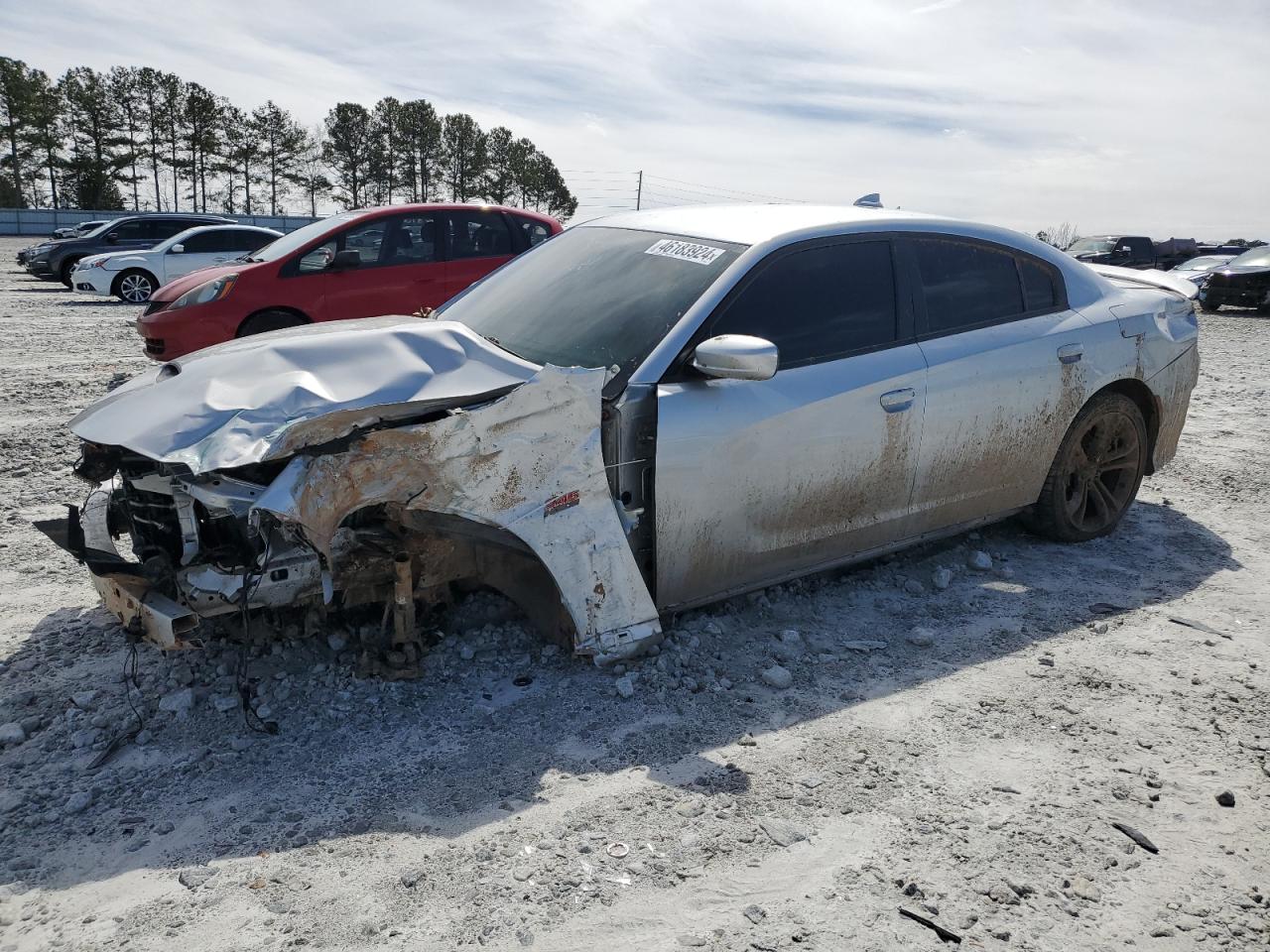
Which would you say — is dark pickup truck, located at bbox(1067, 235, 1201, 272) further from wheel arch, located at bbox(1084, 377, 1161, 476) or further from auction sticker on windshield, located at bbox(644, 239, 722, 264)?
auction sticker on windshield, located at bbox(644, 239, 722, 264)

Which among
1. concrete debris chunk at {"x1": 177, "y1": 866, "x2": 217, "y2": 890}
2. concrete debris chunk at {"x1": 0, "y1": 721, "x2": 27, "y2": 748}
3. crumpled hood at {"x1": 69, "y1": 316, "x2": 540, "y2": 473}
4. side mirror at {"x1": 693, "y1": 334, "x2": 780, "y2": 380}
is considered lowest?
concrete debris chunk at {"x1": 177, "y1": 866, "x2": 217, "y2": 890}

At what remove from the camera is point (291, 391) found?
303 centimetres

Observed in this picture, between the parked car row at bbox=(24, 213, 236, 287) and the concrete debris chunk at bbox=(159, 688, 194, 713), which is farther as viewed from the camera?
the parked car row at bbox=(24, 213, 236, 287)

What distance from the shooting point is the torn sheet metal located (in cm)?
297

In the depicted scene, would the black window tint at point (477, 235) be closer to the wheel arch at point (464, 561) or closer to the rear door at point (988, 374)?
the rear door at point (988, 374)

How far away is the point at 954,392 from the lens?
164 inches

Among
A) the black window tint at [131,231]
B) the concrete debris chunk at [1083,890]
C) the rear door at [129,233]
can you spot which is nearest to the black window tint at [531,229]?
the concrete debris chunk at [1083,890]

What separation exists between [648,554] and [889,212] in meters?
2.11

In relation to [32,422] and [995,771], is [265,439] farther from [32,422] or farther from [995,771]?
[32,422]

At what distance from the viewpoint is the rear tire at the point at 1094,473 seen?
4793mm

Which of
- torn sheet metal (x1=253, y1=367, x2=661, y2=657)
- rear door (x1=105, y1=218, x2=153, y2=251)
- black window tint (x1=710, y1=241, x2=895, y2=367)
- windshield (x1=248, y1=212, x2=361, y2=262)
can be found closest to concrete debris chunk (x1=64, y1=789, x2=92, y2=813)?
torn sheet metal (x1=253, y1=367, x2=661, y2=657)

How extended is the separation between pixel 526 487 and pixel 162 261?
52.6 feet

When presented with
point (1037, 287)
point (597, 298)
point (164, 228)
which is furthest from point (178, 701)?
point (164, 228)

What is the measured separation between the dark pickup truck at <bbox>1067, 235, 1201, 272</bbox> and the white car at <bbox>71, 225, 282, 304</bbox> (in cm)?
1549
